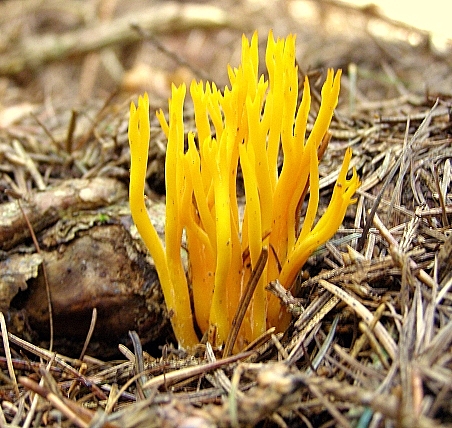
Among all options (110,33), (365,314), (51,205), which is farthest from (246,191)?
(110,33)

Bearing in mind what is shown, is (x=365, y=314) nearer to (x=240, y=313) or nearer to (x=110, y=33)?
(x=240, y=313)

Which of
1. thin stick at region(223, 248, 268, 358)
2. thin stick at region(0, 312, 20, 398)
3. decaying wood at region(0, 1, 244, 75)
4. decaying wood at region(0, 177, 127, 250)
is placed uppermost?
decaying wood at region(0, 1, 244, 75)

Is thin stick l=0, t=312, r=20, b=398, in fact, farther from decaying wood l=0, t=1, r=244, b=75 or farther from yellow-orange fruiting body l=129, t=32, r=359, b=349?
decaying wood l=0, t=1, r=244, b=75

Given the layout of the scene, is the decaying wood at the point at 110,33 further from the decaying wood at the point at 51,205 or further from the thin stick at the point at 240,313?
the thin stick at the point at 240,313

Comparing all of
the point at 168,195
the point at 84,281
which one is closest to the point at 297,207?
the point at 168,195

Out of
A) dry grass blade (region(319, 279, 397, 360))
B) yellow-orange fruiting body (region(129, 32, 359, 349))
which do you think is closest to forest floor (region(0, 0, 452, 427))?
dry grass blade (region(319, 279, 397, 360))

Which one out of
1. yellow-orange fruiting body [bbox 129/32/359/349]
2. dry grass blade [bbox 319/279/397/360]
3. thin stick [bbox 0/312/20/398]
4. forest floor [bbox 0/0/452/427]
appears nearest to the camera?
forest floor [bbox 0/0/452/427]

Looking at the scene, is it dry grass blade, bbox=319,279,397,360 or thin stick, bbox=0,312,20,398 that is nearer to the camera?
dry grass blade, bbox=319,279,397,360

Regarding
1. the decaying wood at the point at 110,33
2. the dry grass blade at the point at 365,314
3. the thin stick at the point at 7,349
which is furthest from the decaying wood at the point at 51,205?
the decaying wood at the point at 110,33
